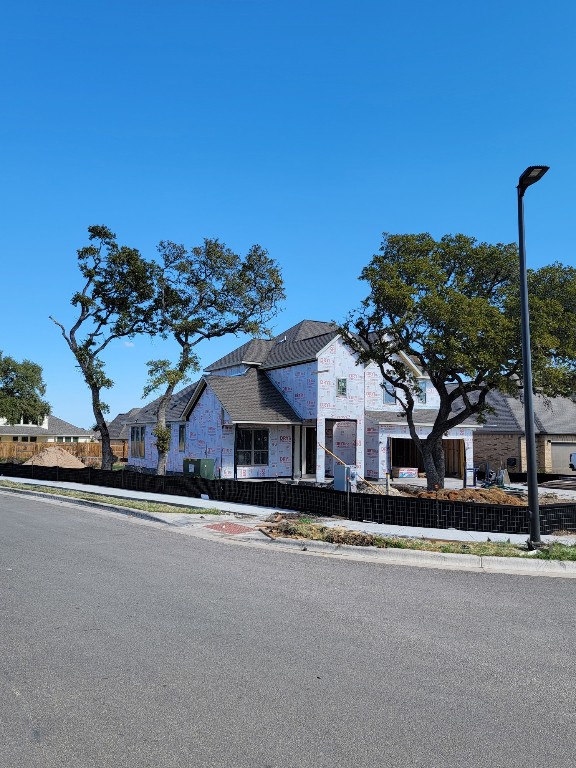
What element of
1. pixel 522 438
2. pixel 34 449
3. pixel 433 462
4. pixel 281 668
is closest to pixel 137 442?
pixel 34 449

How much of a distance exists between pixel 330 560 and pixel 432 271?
14.0 meters

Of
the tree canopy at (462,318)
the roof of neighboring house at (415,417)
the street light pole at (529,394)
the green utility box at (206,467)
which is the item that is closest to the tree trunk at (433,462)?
the tree canopy at (462,318)

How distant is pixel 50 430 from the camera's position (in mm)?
82312

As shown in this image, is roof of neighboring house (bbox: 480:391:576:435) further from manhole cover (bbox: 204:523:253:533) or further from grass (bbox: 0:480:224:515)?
manhole cover (bbox: 204:523:253:533)

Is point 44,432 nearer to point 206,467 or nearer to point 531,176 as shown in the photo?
point 206,467

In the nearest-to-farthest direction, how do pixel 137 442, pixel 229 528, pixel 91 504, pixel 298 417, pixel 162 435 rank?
pixel 229 528 < pixel 91 504 < pixel 298 417 < pixel 162 435 < pixel 137 442

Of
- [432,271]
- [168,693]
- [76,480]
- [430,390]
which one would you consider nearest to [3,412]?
[76,480]

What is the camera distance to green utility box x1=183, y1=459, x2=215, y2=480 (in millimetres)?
25555

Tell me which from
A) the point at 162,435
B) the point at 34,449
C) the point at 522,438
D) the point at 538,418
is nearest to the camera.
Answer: the point at 162,435

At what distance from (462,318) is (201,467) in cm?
1257

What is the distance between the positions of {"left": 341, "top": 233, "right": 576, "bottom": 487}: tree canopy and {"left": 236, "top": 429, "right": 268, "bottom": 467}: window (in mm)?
7742

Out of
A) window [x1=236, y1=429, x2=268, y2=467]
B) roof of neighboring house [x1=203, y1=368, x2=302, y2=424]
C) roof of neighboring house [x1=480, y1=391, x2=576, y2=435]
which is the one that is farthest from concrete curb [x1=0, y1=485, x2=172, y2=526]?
roof of neighboring house [x1=480, y1=391, x2=576, y2=435]

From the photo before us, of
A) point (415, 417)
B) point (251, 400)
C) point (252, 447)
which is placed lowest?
point (252, 447)

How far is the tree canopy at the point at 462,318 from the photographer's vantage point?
19.7 meters
